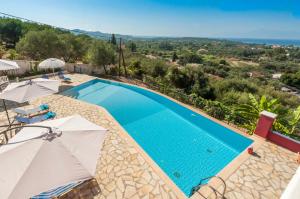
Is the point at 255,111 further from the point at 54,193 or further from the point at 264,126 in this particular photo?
the point at 54,193

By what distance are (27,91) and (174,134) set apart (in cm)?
721

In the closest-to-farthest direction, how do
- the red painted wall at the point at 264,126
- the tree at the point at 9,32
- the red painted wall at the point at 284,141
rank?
the red painted wall at the point at 284,141
the red painted wall at the point at 264,126
the tree at the point at 9,32

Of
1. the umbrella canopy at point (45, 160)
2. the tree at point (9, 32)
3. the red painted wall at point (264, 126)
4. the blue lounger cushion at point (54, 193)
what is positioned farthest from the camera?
the tree at point (9, 32)

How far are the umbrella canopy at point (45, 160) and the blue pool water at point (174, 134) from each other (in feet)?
13.7

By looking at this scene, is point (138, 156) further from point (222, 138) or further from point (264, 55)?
point (264, 55)

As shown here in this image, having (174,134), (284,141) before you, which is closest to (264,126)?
(284,141)

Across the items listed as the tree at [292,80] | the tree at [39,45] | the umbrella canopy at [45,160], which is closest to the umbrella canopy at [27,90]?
the umbrella canopy at [45,160]

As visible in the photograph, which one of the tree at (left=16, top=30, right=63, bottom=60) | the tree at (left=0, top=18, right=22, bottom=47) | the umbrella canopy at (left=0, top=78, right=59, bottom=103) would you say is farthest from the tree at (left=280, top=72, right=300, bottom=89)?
the tree at (left=0, top=18, right=22, bottom=47)

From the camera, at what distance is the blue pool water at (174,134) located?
725 cm

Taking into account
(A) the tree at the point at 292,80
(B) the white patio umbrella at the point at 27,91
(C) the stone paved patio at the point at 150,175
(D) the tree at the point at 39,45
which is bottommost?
(A) the tree at the point at 292,80

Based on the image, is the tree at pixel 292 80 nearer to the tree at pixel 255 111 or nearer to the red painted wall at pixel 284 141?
the tree at pixel 255 111

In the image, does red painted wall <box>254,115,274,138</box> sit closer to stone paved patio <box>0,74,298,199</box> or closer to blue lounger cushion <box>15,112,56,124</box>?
stone paved patio <box>0,74,298,199</box>

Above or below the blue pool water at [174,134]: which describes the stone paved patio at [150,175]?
above

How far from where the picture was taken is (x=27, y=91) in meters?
7.39
